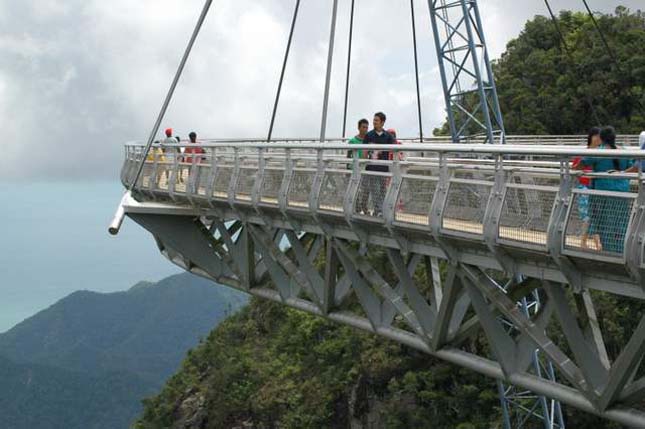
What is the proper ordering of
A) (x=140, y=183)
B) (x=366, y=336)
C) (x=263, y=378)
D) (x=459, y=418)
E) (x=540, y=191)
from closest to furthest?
(x=540, y=191)
(x=140, y=183)
(x=459, y=418)
(x=366, y=336)
(x=263, y=378)

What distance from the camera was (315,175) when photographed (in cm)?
1736

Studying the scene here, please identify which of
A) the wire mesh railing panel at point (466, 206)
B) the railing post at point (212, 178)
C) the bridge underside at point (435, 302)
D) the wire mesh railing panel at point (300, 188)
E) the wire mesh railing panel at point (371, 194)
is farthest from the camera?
the railing post at point (212, 178)

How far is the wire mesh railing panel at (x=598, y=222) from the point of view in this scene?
10.7 meters

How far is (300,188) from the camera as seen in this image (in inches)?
712

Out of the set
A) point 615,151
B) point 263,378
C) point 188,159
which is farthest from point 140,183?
point 263,378

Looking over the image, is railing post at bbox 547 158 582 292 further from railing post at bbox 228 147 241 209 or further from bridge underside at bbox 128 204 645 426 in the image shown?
railing post at bbox 228 147 241 209

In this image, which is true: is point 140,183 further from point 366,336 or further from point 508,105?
point 508,105

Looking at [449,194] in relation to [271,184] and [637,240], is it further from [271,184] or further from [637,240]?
[271,184]

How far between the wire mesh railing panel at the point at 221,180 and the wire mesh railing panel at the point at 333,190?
422 centimetres

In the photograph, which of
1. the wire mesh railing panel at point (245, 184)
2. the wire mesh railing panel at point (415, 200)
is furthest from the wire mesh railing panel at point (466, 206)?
the wire mesh railing panel at point (245, 184)

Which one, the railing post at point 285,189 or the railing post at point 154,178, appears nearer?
the railing post at point 285,189

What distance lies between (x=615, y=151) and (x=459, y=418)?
23.9 meters

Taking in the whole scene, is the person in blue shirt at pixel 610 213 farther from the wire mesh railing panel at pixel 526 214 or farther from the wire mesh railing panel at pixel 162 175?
the wire mesh railing panel at pixel 162 175

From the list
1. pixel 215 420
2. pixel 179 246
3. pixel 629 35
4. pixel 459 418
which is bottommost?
pixel 215 420
